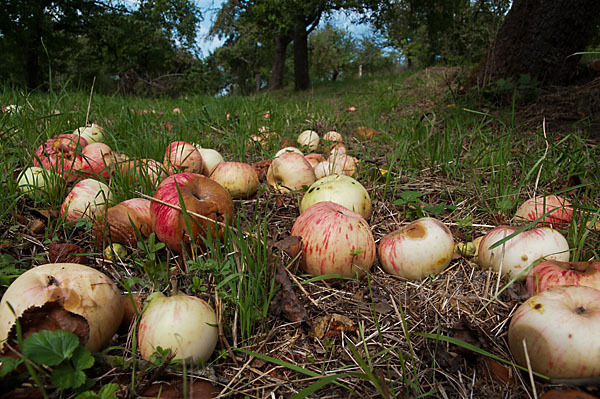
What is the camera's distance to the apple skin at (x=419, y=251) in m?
1.53

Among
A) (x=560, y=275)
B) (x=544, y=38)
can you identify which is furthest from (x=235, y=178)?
(x=544, y=38)

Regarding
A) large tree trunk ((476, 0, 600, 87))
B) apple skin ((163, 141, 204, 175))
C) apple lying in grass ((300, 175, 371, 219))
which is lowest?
apple lying in grass ((300, 175, 371, 219))

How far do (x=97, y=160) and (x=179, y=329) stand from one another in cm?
165

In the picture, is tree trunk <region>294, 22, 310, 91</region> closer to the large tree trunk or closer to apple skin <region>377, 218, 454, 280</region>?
the large tree trunk

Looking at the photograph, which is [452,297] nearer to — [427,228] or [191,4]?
[427,228]

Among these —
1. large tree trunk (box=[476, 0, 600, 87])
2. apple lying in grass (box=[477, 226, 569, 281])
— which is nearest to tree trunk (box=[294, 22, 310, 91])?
large tree trunk (box=[476, 0, 600, 87])

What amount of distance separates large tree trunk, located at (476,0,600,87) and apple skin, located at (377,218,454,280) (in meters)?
3.51

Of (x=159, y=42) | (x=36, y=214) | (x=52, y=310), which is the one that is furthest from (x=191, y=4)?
(x=52, y=310)

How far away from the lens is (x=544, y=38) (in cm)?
396

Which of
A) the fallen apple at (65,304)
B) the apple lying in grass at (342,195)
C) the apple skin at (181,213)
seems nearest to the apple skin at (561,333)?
the apple lying in grass at (342,195)

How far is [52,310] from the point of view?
961 mm

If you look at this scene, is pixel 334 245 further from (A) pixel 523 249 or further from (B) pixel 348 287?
(A) pixel 523 249

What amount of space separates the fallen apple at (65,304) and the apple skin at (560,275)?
1.55 metres

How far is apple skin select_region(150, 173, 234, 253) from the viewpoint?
5.00 feet
